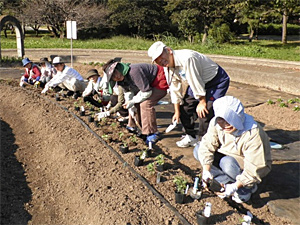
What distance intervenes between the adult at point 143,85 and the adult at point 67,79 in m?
2.62

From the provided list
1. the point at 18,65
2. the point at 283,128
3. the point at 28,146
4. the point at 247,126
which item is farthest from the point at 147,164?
the point at 18,65

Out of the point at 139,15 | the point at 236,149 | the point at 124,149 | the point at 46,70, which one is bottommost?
the point at 124,149

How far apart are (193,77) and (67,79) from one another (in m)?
4.23

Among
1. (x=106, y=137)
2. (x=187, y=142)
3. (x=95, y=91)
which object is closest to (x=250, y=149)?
(x=187, y=142)

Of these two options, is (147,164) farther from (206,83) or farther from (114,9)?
(114,9)

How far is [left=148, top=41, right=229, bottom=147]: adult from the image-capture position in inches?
147

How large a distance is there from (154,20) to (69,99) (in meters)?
21.5

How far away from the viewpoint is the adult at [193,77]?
3.73 metres

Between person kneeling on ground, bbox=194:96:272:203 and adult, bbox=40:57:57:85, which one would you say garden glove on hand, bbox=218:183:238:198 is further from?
adult, bbox=40:57:57:85

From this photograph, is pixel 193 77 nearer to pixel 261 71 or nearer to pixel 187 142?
pixel 187 142

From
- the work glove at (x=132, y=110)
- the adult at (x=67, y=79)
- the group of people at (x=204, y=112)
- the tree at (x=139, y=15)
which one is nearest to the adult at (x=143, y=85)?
the group of people at (x=204, y=112)

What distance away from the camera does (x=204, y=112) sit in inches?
153

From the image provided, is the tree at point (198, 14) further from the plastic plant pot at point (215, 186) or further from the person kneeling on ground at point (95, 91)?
the plastic plant pot at point (215, 186)

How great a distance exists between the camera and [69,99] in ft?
24.4
